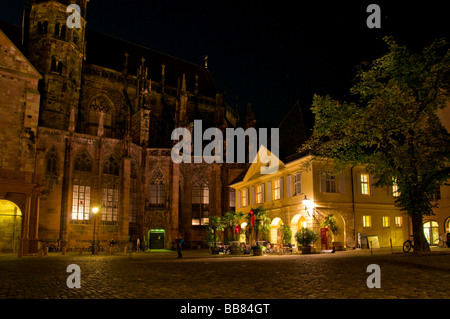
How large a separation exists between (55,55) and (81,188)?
1374 centimetres

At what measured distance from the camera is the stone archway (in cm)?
2917

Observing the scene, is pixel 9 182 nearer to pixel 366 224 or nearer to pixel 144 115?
pixel 144 115

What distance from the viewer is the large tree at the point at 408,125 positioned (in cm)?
2055

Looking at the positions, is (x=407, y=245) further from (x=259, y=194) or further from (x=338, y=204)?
(x=259, y=194)

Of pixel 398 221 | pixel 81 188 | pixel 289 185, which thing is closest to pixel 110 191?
pixel 81 188

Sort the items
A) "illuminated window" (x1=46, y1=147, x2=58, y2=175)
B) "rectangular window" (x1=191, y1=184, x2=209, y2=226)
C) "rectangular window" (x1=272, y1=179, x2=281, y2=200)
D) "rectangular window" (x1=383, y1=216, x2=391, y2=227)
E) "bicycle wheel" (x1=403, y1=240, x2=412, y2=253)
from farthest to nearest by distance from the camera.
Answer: "rectangular window" (x1=191, y1=184, x2=209, y2=226)
"illuminated window" (x1=46, y1=147, x2=58, y2=175)
"rectangular window" (x1=272, y1=179, x2=281, y2=200)
"rectangular window" (x1=383, y1=216, x2=391, y2=227)
"bicycle wheel" (x1=403, y1=240, x2=412, y2=253)

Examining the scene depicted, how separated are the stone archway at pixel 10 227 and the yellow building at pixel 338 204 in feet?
64.0

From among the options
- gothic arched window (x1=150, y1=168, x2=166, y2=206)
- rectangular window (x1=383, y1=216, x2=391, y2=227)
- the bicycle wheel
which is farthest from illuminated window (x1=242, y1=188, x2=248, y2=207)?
the bicycle wheel

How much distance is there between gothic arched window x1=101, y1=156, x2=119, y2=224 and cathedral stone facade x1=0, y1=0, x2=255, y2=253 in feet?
0.32

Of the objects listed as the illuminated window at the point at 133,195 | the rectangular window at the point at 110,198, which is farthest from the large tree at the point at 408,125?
the illuminated window at the point at 133,195

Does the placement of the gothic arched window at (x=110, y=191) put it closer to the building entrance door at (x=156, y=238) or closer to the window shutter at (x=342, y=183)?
the building entrance door at (x=156, y=238)

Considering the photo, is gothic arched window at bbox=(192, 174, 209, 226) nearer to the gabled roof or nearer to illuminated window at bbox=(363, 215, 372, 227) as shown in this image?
the gabled roof

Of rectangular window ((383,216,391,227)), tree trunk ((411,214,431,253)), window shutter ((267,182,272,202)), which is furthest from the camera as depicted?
window shutter ((267,182,272,202))

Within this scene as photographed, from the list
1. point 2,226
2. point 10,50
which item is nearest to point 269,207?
point 2,226
